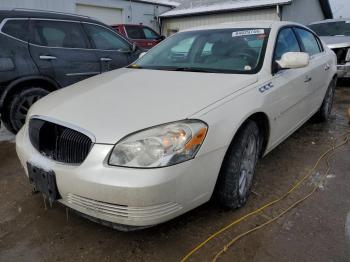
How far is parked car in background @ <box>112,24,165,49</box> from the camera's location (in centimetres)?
1173

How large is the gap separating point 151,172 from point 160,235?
69cm

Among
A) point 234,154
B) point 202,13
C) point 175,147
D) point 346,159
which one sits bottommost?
point 346,159

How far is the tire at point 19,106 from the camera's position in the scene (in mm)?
4308

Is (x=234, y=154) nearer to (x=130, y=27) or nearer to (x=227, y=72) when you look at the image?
(x=227, y=72)

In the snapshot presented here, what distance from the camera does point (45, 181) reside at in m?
2.24

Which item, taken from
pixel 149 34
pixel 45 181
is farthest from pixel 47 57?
pixel 149 34

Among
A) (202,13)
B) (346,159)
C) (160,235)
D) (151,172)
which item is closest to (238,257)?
→ (160,235)

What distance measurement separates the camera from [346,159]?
3.79 metres

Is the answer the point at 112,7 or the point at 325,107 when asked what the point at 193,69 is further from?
the point at 112,7

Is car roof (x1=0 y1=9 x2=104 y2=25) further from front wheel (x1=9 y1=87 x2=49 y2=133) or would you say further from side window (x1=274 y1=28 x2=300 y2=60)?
side window (x1=274 y1=28 x2=300 y2=60)

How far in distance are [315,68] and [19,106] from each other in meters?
3.66

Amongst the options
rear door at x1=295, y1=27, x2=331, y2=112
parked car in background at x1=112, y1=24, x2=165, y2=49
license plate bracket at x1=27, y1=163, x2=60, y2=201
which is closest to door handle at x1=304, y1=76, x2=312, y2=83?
rear door at x1=295, y1=27, x2=331, y2=112

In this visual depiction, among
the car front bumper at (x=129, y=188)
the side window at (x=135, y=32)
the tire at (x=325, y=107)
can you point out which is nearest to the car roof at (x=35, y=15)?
the car front bumper at (x=129, y=188)

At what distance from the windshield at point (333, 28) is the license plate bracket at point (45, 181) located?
9.87 m
